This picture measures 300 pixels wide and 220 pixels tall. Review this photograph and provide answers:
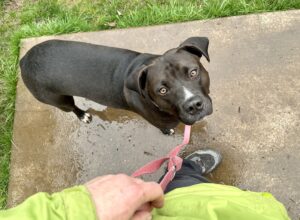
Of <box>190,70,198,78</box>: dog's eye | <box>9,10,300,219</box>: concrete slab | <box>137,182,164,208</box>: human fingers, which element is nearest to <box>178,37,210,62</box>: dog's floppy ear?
<box>190,70,198,78</box>: dog's eye

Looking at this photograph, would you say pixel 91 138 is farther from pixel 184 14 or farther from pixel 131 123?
pixel 184 14

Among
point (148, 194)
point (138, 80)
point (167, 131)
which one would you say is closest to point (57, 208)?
point (148, 194)

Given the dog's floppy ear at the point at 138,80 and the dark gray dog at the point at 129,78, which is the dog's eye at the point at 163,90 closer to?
the dark gray dog at the point at 129,78

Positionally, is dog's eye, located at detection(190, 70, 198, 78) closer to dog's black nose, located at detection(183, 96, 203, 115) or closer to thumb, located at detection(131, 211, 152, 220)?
dog's black nose, located at detection(183, 96, 203, 115)

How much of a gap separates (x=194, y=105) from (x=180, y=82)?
0.24 m

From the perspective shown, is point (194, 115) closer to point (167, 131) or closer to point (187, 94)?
point (187, 94)

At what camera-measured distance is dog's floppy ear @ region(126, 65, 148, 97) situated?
3416mm

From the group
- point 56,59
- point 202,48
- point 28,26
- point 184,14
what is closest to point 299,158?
point 202,48

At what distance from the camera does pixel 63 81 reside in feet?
12.1

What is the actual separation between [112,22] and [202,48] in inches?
74.8

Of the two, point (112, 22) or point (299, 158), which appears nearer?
point (299, 158)

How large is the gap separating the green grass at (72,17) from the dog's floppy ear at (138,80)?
142 cm

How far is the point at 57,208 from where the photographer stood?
5.03 feet

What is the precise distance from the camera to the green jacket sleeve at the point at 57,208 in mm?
1493
